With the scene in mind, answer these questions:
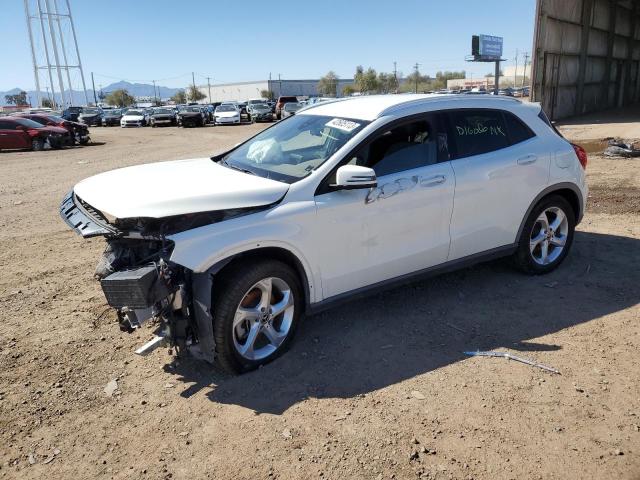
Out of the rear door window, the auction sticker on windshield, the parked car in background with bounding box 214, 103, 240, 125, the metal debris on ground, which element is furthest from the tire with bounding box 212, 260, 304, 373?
the parked car in background with bounding box 214, 103, 240, 125

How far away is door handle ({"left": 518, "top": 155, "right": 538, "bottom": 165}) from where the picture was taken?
480 centimetres

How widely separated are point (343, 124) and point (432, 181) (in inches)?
33.9

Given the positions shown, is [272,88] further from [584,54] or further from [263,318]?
[263,318]

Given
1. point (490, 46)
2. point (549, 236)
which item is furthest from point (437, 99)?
point (490, 46)

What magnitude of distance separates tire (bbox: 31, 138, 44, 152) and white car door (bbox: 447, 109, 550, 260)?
22191mm

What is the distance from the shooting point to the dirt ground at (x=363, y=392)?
2.85 meters

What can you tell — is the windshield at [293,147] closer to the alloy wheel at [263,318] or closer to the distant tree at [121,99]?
the alloy wheel at [263,318]

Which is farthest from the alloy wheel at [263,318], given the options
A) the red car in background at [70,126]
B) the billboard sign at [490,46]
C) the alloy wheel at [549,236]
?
the billboard sign at [490,46]

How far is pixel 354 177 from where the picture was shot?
3592 millimetres

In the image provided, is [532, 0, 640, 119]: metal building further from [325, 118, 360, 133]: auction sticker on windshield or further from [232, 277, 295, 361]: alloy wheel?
[232, 277, 295, 361]: alloy wheel

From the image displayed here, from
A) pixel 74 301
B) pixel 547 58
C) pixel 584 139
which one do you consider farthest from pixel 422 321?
pixel 547 58

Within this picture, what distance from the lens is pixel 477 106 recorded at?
473 cm

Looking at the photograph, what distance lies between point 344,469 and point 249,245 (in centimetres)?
149

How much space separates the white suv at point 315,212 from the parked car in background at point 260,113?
33.7 m
